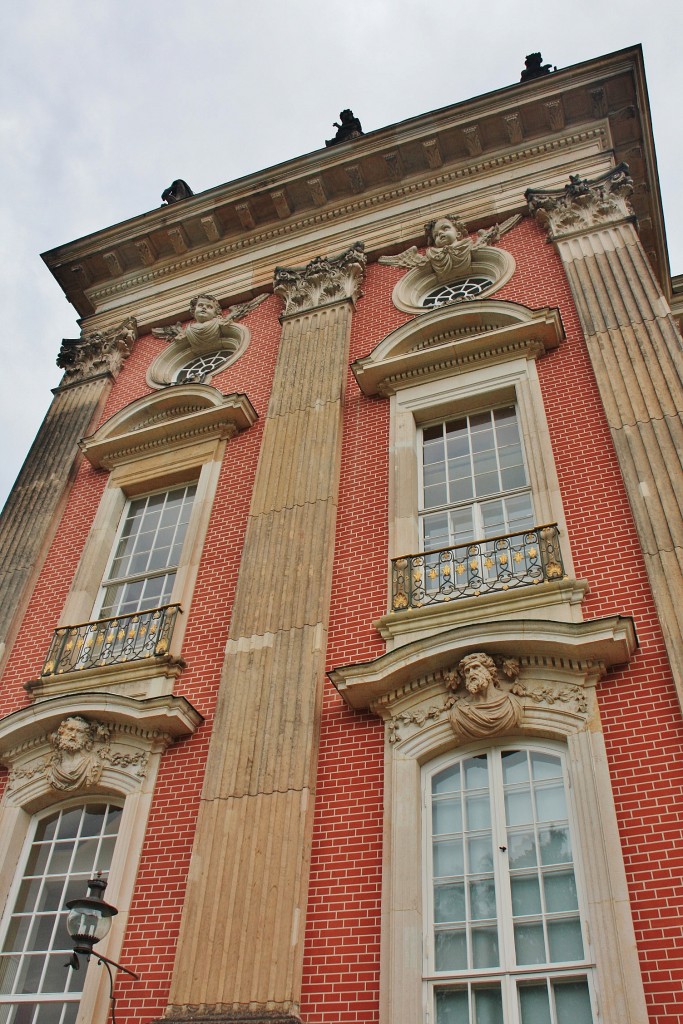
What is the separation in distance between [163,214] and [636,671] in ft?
43.0

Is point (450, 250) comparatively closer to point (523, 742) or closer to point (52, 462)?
point (52, 462)

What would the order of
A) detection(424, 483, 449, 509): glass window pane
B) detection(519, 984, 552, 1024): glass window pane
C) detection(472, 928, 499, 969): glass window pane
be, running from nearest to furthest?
detection(519, 984, 552, 1024): glass window pane, detection(472, 928, 499, 969): glass window pane, detection(424, 483, 449, 509): glass window pane

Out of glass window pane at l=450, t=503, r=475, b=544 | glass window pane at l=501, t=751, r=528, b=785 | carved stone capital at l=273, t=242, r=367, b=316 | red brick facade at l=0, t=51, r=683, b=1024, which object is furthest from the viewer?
carved stone capital at l=273, t=242, r=367, b=316

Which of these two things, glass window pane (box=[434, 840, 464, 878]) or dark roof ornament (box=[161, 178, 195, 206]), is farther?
dark roof ornament (box=[161, 178, 195, 206])

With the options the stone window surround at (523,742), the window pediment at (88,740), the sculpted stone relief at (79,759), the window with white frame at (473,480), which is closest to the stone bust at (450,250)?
the window with white frame at (473,480)

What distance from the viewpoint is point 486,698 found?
26.5 feet

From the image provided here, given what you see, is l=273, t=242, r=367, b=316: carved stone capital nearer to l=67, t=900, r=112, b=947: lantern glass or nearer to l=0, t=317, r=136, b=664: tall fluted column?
l=0, t=317, r=136, b=664: tall fluted column

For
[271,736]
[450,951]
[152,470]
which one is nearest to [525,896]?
[450,951]

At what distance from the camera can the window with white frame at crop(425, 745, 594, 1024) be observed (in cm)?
660

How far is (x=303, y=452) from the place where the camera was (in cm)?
1175

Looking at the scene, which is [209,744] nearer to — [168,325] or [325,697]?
[325,697]

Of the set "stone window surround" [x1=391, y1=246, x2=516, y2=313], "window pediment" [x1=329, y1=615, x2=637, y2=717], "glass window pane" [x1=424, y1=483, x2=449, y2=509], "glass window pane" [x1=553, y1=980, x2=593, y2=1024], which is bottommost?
"glass window pane" [x1=553, y1=980, x2=593, y2=1024]

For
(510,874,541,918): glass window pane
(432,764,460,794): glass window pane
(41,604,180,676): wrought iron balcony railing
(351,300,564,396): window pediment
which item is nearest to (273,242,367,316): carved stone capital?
(351,300,564,396): window pediment

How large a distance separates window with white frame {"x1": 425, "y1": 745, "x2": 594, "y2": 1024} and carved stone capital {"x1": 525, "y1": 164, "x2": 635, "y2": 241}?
8.31 metres
